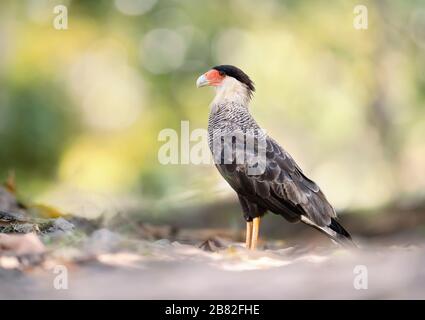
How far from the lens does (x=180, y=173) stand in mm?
6746

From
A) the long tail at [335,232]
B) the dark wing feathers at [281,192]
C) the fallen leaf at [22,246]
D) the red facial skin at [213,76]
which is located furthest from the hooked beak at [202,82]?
the fallen leaf at [22,246]

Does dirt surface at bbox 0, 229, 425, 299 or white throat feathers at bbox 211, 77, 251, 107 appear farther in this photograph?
white throat feathers at bbox 211, 77, 251, 107

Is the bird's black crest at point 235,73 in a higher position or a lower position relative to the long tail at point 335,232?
higher

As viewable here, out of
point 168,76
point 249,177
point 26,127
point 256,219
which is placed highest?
point 168,76

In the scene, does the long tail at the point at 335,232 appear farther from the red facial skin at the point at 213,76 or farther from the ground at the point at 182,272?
the red facial skin at the point at 213,76

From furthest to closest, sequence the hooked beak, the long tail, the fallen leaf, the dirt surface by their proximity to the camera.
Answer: the hooked beak → the long tail → the fallen leaf → the dirt surface

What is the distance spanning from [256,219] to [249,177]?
0.29m

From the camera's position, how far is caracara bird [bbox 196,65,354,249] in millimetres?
3775

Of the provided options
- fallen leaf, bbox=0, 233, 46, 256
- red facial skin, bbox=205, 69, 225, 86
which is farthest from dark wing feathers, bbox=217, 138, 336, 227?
fallen leaf, bbox=0, 233, 46, 256

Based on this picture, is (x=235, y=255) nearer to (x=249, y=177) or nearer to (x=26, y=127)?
(x=249, y=177)

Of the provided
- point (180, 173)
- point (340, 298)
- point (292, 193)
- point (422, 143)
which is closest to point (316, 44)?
point (422, 143)

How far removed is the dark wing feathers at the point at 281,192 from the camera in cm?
377

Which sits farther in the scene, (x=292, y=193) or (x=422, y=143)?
(x=422, y=143)

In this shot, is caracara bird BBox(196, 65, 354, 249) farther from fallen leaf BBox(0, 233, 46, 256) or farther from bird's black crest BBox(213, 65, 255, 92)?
fallen leaf BBox(0, 233, 46, 256)
